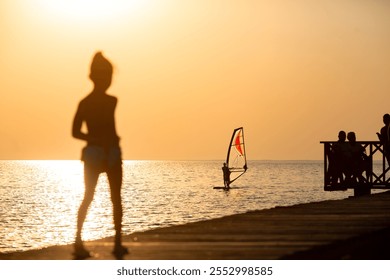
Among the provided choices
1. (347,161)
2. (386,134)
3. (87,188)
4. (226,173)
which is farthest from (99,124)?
(226,173)

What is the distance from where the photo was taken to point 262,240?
11477 millimetres

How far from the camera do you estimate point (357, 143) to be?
27.4 metres

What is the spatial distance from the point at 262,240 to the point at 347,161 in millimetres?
16371

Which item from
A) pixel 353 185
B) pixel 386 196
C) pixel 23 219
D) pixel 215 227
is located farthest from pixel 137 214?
pixel 215 227

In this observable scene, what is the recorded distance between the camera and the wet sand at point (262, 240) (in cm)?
1030

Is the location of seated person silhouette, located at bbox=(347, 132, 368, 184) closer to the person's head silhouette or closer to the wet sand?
the wet sand

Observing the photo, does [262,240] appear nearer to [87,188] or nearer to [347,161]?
[87,188]

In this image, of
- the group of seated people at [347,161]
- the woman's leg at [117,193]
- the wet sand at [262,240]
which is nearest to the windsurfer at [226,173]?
the group of seated people at [347,161]

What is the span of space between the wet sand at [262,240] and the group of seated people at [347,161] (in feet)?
36.2

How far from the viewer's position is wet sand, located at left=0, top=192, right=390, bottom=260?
1030cm

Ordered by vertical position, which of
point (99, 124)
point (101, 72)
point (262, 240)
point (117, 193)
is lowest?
point (262, 240)

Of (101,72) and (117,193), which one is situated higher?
(101,72)

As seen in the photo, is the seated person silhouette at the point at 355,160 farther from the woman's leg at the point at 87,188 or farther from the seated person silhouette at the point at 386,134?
the woman's leg at the point at 87,188
